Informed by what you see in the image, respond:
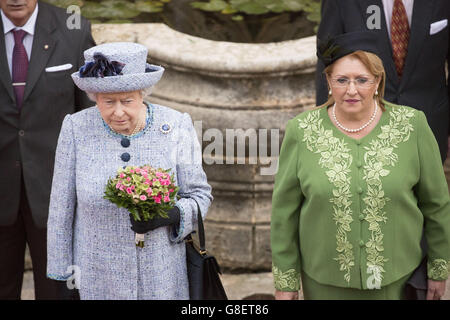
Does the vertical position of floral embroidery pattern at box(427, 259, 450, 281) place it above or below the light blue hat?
below

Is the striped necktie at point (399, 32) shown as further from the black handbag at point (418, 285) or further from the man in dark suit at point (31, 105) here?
the man in dark suit at point (31, 105)

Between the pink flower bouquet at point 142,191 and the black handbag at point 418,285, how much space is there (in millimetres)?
1007

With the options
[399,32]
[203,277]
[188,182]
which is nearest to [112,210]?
[188,182]

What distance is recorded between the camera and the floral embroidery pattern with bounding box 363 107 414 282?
3.48 meters

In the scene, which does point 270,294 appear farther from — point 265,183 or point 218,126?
point 218,126

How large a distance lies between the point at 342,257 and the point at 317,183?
318 mm

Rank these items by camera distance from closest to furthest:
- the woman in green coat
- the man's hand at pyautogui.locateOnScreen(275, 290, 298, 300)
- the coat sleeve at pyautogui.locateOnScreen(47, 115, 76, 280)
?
the woman in green coat, the coat sleeve at pyautogui.locateOnScreen(47, 115, 76, 280), the man's hand at pyautogui.locateOnScreen(275, 290, 298, 300)

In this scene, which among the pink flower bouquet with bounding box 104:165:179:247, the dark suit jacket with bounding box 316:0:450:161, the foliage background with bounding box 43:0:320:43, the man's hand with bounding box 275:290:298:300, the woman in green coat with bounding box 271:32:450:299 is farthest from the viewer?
the foliage background with bounding box 43:0:320:43

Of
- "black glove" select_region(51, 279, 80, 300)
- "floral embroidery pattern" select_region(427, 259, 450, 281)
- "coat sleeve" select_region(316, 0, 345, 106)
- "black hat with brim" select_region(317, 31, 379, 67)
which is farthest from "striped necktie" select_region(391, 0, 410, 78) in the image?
"black glove" select_region(51, 279, 80, 300)

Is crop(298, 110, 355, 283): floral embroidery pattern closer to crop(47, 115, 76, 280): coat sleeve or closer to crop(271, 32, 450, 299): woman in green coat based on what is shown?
crop(271, 32, 450, 299): woman in green coat

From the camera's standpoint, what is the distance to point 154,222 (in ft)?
11.4

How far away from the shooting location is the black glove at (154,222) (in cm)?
345

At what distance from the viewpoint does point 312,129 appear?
357 cm

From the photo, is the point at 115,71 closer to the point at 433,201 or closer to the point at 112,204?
the point at 112,204
